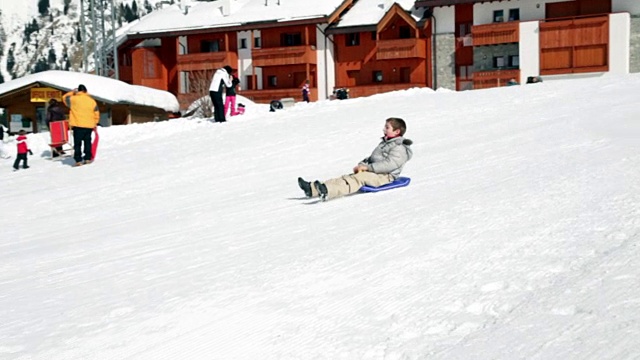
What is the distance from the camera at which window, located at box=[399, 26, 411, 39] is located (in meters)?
44.2

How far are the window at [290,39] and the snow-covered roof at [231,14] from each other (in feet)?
5.18

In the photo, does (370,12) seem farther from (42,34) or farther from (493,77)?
(42,34)

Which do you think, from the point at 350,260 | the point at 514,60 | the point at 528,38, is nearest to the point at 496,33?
the point at 528,38

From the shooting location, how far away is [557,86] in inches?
689

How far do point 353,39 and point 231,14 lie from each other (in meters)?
8.39

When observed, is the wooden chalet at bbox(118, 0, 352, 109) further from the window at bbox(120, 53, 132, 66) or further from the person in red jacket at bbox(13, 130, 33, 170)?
the person in red jacket at bbox(13, 130, 33, 170)

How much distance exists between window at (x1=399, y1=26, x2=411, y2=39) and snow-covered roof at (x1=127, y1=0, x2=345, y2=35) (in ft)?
14.2

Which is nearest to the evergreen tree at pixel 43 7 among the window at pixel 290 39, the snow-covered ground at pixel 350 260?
the window at pixel 290 39

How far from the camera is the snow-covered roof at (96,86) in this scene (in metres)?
29.5

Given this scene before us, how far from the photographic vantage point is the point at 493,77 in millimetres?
39500

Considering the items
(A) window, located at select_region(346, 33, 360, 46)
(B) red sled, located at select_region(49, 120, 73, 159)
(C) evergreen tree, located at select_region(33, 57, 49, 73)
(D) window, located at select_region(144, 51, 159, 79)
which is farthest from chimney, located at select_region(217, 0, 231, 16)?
(C) evergreen tree, located at select_region(33, 57, 49, 73)

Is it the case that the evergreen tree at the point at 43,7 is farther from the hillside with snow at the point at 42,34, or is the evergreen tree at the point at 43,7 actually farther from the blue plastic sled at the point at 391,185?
the blue plastic sled at the point at 391,185

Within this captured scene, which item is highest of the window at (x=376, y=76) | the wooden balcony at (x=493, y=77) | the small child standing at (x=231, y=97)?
the window at (x=376, y=76)

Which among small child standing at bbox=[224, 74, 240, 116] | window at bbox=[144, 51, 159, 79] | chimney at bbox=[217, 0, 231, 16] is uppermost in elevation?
chimney at bbox=[217, 0, 231, 16]
